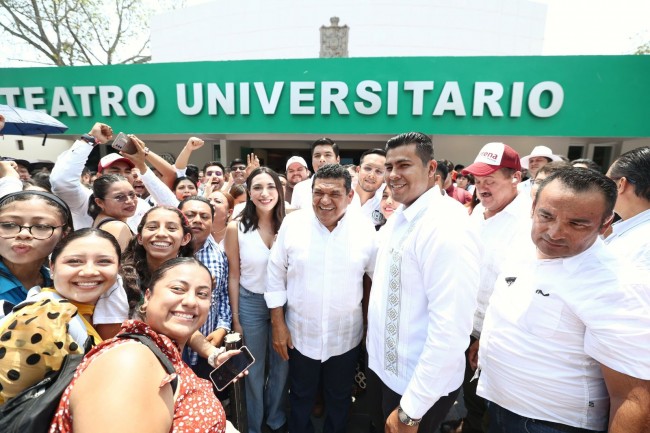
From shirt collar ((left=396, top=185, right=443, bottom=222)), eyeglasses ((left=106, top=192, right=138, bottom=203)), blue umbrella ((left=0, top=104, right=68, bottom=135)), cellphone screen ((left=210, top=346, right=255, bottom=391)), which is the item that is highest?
blue umbrella ((left=0, top=104, right=68, bottom=135))

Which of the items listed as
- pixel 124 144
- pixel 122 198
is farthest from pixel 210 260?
pixel 124 144

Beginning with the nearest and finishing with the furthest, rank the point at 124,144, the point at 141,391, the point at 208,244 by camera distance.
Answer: the point at 141,391 → the point at 208,244 → the point at 124,144

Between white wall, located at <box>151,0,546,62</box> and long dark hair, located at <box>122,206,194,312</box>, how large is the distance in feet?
54.4

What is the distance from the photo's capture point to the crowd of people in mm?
1096

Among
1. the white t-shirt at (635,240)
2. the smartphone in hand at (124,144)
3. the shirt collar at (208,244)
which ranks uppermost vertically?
the smartphone in hand at (124,144)

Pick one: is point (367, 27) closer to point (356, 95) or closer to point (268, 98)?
point (356, 95)

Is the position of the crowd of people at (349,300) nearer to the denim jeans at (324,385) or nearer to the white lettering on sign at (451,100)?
the denim jeans at (324,385)

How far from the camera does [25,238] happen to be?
1491 mm

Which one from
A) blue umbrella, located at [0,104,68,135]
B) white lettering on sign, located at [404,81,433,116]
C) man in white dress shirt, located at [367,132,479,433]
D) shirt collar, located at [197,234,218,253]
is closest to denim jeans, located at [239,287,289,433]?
shirt collar, located at [197,234,218,253]

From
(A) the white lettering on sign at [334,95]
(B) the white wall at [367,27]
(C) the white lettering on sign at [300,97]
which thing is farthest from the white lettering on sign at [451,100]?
(B) the white wall at [367,27]

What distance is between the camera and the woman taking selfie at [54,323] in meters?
0.94

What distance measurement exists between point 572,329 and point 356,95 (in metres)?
7.93

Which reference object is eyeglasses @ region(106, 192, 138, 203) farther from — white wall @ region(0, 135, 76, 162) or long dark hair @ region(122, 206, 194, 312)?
white wall @ region(0, 135, 76, 162)

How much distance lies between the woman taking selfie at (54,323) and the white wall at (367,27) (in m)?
17.2
